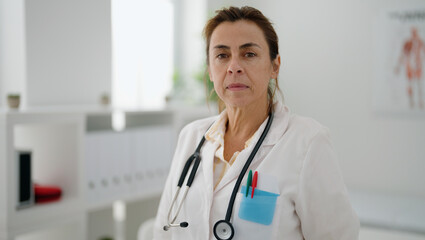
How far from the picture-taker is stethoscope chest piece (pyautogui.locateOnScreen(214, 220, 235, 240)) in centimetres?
100

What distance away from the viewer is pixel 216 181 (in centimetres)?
113

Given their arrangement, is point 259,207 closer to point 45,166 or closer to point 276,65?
point 276,65

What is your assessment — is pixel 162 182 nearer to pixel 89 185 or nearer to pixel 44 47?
pixel 89 185

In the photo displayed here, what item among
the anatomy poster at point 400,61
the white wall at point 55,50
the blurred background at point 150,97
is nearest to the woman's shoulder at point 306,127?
the blurred background at point 150,97

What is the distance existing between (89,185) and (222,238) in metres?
1.32

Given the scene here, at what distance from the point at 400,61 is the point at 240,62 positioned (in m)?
2.86

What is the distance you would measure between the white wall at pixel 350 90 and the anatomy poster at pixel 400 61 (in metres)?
0.06

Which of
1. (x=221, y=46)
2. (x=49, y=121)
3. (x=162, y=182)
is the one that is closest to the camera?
(x=221, y=46)

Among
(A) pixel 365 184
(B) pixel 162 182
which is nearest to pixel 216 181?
(B) pixel 162 182

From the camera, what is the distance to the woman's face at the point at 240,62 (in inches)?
41.5

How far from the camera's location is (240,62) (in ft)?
3.47

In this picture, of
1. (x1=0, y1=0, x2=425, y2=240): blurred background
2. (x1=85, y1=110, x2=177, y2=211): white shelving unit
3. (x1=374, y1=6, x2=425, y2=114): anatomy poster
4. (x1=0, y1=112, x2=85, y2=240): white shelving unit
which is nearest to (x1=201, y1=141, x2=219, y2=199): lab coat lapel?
(x1=0, y1=0, x2=425, y2=240): blurred background

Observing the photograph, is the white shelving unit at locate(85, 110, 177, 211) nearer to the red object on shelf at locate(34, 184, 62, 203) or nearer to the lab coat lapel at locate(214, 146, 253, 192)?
the red object on shelf at locate(34, 184, 62, 203)

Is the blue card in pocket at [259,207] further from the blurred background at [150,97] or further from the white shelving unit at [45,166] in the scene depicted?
the white shelving unit at [45,166]
